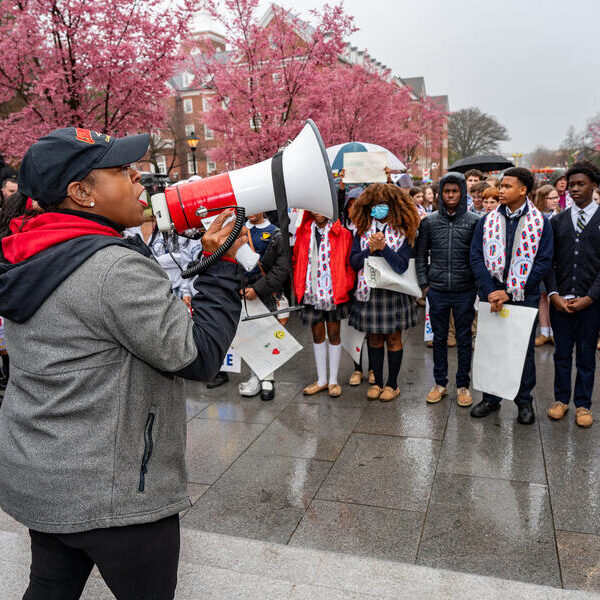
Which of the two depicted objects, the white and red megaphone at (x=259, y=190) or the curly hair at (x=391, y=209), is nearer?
the white and red megaphone at (x=259, y=190)

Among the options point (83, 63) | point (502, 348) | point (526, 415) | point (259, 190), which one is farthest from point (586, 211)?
point (83, 63)

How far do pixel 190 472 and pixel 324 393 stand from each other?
183 centimetres

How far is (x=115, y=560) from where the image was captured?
148cm

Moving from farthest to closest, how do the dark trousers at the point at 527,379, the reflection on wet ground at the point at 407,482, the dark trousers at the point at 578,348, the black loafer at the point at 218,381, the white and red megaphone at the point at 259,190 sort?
the black loafer at the point at 218,381 < the dark trousers at the point at 527,379 < the dark trousers at the point at 578,348 < the reflection on wet ground at the point at 407,482 < the white and red megaphone at the point at 259,190

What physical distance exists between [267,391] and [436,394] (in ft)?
5.17

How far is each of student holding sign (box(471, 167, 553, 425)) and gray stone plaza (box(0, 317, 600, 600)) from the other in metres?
0.81

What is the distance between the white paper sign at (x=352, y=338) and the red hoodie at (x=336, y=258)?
1.71ft

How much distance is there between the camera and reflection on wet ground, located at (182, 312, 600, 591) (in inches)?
115

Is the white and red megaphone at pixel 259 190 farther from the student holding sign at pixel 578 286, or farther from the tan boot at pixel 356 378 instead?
the tan boot at pixel 356 378

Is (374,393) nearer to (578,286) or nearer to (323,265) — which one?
(323,265)

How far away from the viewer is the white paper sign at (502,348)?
169 inches

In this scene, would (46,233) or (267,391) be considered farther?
(267,391)

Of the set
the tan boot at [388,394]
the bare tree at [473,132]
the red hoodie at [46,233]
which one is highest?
the bare tree at [473,132]

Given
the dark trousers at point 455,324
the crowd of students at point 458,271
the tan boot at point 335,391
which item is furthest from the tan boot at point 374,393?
the dark trousers at point 455,324
